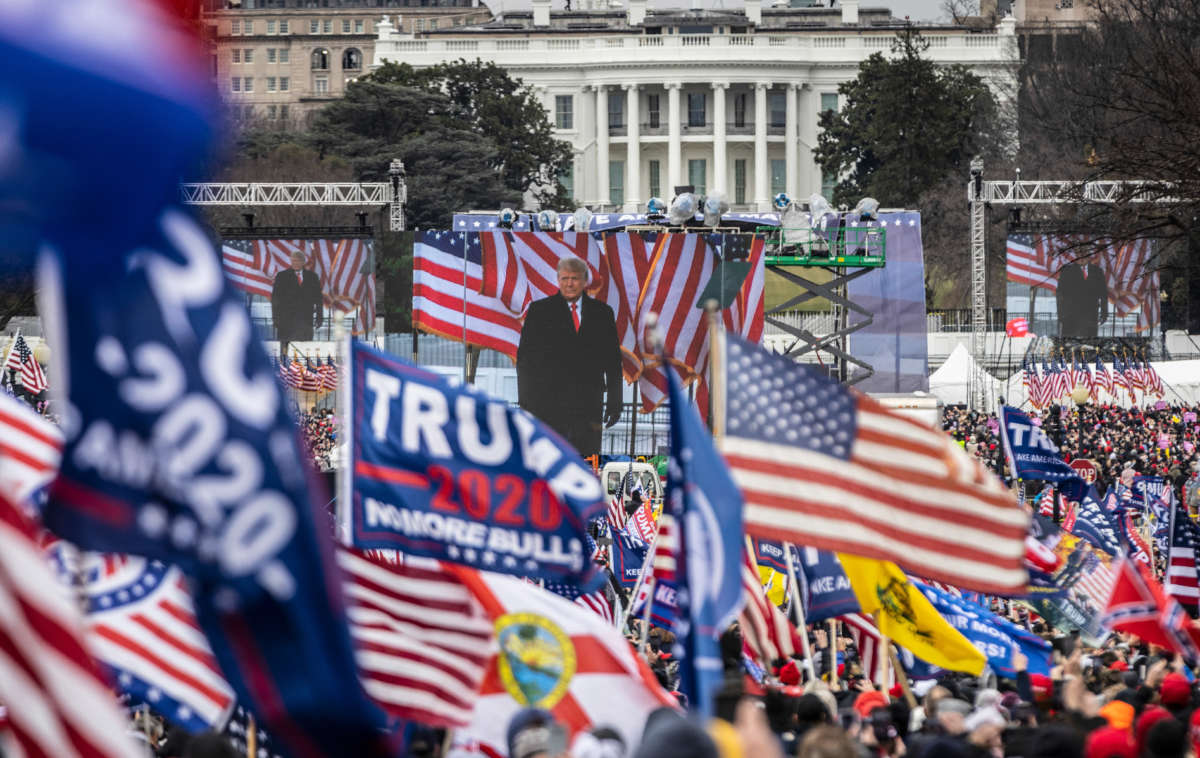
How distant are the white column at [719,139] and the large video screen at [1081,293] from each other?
65.0 meters

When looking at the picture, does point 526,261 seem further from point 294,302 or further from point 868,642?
point 868,642

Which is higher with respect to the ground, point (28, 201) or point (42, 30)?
point (42, 30)

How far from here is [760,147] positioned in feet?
390

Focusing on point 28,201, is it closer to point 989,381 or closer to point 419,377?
point 419,377

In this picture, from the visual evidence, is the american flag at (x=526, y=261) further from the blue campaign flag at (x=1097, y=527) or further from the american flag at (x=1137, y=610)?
the american flag at (x=1137, y=610)

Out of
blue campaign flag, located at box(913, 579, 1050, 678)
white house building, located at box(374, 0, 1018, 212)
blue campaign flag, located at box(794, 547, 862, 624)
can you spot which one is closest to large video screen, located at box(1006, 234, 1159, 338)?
blue campaign flag, located at box(913, 579, 1050, 678)

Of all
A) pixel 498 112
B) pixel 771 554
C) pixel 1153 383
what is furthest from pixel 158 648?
pixel 498 112

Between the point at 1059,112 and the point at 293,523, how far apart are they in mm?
74181

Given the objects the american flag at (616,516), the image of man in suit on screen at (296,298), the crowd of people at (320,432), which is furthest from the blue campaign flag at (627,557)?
the image of man in suit on screen at (296,298)

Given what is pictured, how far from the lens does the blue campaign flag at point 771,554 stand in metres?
13.6

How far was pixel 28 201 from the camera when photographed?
10.6 feet

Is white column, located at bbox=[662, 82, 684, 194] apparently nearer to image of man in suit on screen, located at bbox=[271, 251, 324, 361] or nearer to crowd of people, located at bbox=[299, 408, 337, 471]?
image of man in suit on screen, located at bbox=[271, 251, 324, 361]

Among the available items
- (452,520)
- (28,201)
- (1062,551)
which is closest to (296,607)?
(28,201)

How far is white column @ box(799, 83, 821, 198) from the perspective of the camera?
11975 centimetres
